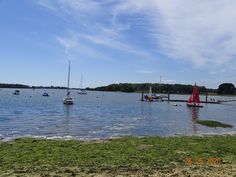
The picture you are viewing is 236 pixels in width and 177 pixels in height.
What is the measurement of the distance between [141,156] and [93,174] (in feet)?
19.2

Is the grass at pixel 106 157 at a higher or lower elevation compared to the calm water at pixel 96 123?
higher

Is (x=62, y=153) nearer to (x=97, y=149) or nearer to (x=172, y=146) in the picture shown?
(x=97, y=149)

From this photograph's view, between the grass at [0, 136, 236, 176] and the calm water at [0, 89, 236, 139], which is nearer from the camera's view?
the grass at [0, 136, 236, 176]

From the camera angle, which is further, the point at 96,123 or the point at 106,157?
the point at 96,123

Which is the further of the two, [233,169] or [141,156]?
[141,156]

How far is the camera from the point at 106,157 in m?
19.6

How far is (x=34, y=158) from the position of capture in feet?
62.7

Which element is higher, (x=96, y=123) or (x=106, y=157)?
(x=106, y=157)

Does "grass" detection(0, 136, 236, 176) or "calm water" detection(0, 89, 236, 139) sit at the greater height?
"grass" detection(0, 136, 236, 176)

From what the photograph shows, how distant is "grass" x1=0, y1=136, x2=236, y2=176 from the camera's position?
15.7 meters

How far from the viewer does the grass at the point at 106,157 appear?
15672 mm

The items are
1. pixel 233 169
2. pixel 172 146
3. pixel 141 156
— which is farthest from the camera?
pixel 172 146

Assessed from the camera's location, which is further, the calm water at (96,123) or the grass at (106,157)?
the calm water at (96,123)

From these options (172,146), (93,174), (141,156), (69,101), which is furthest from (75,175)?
(69,101)
